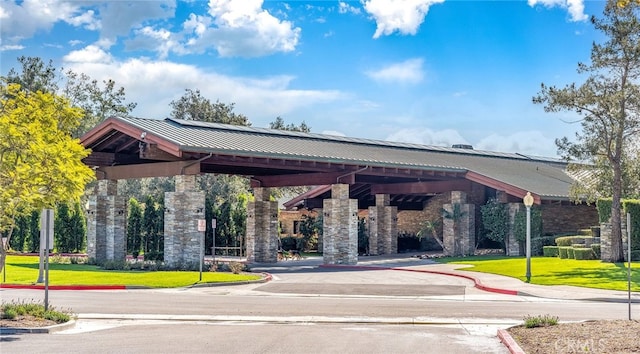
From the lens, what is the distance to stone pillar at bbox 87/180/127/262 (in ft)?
128

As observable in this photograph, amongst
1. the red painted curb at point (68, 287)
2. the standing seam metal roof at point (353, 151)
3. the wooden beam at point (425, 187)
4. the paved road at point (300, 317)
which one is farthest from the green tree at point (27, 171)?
the wooden beam at point (425, 187)

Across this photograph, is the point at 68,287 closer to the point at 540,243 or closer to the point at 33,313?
the point at 33,313

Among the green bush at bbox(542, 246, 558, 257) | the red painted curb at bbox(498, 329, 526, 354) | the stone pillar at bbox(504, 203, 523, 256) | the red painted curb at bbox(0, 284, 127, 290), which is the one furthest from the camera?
the stone pillar at bbox(504, 203, 523, 256)

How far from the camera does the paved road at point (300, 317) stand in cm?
1420

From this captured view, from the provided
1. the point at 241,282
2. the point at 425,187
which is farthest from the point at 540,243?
the point at 241,282

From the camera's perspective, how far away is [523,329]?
1547cm

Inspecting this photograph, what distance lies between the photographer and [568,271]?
107ft

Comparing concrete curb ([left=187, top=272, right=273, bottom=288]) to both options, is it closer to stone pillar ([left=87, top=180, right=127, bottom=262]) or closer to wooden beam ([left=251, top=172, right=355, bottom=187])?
wooden beam ([left=251, top=172, right=355, bottom=187])

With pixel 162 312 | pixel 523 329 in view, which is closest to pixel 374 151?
pixel 162 312

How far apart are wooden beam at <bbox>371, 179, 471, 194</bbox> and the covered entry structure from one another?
6 cm

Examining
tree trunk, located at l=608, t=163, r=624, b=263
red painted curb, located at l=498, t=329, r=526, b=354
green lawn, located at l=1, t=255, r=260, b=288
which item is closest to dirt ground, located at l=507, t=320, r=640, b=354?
red painted curb, located at l=498, t=329, r=526, b=354

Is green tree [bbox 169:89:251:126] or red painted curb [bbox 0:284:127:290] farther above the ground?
green tree [bbox 169:89:251:126]

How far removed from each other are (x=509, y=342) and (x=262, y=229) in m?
31.5

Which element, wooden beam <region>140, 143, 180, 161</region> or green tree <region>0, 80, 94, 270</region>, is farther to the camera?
wooden beam <region>140, 143, 180, 161</region>
